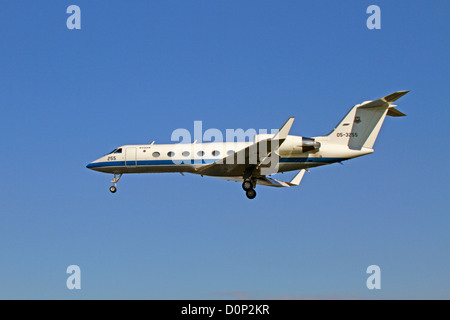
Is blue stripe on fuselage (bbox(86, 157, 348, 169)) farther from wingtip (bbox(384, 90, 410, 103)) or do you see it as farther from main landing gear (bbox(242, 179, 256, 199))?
wingtip (bbox(384, 90, 410, 103))

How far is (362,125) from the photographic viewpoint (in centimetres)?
3047

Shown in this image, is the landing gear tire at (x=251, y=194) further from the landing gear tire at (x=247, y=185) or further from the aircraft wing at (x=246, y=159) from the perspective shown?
the aircraft wing at (x=246, y=159)

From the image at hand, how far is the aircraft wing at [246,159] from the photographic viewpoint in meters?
28.2

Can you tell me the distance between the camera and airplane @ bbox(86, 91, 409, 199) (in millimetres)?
29656

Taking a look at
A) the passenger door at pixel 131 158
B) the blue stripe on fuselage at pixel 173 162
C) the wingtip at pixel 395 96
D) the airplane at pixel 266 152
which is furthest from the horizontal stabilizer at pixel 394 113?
the passenger door at pixel 131 158

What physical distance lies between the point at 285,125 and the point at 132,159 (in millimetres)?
9969

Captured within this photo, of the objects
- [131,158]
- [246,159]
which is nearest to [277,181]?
[246,159]

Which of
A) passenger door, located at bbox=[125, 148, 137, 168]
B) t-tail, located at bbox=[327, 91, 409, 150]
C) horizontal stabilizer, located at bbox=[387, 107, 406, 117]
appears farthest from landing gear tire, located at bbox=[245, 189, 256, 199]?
horizontal stabilizer, located at bbox=[387, 107, 406, 117]

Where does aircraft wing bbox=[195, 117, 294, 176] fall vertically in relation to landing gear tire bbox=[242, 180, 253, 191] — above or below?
above

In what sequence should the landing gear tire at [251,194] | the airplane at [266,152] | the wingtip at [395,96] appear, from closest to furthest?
the wingtip at [395,96]
the airplane at [266,152]
the landing gear tire at [251,194]

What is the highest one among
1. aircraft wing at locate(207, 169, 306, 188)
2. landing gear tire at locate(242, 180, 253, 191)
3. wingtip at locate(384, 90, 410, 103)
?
wingtip at locate(384, 90, 410, 103)

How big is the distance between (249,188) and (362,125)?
21.3 feet

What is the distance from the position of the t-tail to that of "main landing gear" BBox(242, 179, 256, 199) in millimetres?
4554
